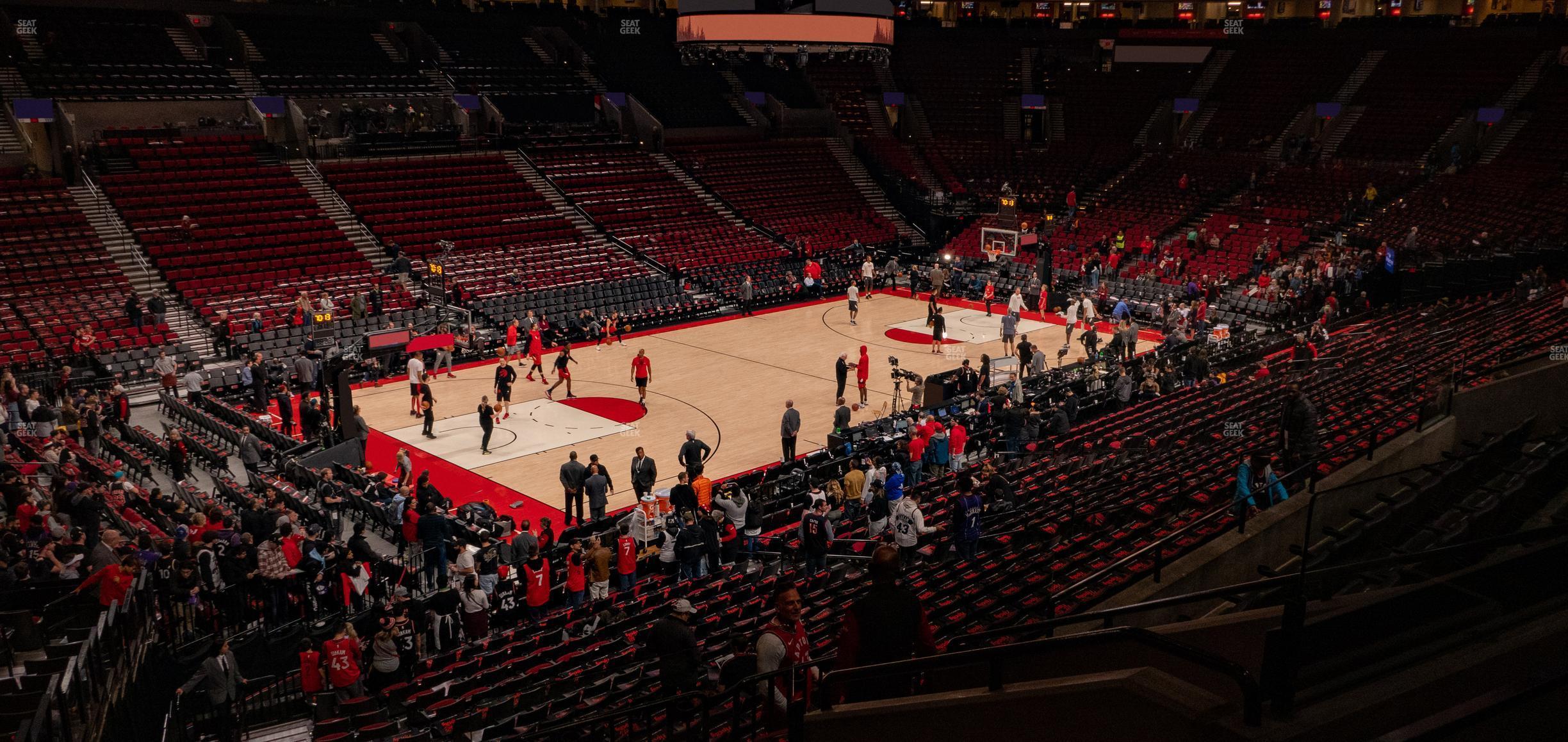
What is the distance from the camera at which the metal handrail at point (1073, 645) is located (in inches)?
165

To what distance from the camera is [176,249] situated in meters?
27.8

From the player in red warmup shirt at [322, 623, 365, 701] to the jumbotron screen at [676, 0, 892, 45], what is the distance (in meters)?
12.0

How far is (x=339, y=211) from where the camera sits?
32.0 meters

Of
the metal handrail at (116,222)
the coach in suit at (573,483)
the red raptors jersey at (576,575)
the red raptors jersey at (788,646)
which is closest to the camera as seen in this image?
the red raptors jersey at (788,646)

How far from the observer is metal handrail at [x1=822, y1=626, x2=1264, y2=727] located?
419 centimetres

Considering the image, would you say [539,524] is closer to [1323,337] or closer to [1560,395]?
[1560,395]

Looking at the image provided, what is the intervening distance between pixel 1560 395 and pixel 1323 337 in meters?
8.13

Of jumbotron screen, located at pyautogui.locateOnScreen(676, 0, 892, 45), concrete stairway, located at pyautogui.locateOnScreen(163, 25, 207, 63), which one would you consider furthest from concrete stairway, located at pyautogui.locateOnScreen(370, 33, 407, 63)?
jumbotron screen, located at pyautogui.locateOnScreen(676, 0, 892, 45)

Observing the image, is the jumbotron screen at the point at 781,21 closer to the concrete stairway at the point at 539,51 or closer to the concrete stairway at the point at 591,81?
the concrete stairway at the point at 591,81

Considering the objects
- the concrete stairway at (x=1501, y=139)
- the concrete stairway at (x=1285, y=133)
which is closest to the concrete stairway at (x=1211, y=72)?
the concrete stairway at (x=1285, y=133)

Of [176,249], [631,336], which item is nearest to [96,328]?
[176,249]

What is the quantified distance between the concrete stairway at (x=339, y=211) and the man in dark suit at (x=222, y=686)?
21140 mm

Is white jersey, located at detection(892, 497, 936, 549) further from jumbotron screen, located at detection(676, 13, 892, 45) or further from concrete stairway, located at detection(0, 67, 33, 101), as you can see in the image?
concrete stairway, located at detection(0, 67, 33, 101)

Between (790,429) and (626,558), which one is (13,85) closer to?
(790,429)
